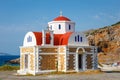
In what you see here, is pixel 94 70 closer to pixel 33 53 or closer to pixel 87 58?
pixel 87 58

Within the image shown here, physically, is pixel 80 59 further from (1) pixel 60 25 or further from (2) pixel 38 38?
(2) pixel 38 38

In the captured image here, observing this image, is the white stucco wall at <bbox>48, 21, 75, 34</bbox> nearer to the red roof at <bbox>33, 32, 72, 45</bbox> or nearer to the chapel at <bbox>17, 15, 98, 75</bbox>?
the chapel at <bbox>17, 15, 98, 75</bbox>

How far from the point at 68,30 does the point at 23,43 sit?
6805 millimetres

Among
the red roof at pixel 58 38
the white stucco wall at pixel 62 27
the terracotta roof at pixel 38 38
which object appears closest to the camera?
the terracotta roof at pixel 38 38

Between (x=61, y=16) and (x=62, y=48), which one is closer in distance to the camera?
(x=62, y=48)

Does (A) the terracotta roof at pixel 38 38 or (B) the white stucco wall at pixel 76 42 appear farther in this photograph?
(B) the white stucco wall at pixel 76 42

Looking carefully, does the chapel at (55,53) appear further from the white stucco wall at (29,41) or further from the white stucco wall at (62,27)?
the white stucco wall at (62,27)

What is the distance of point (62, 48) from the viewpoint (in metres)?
38.3

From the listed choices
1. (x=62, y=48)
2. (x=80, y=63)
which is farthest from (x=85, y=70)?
(x=62, y=48)

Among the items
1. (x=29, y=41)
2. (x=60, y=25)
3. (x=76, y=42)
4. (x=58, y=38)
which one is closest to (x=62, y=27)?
(x=60, y=25)

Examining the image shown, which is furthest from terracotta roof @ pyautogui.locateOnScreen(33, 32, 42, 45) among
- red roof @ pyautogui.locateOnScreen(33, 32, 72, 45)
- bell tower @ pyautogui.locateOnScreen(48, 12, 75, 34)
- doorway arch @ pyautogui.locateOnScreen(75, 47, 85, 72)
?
doorway arch @ pyautogui.locateOnScreen(75, 47, 85, 72)

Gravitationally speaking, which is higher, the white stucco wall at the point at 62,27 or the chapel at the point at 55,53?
the white stucco wall at the point at 62,27

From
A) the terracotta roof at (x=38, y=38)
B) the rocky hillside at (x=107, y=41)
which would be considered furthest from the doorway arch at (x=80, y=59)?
the rocky hillside at (x=107, y=41)

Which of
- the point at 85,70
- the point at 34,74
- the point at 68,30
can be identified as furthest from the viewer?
the point at 68,30
